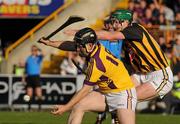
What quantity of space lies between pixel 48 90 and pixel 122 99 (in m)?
12.1

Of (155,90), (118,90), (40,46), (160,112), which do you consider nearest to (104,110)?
(118,90)

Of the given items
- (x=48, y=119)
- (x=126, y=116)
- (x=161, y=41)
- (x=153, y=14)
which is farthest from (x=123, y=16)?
(x=153, y=14)

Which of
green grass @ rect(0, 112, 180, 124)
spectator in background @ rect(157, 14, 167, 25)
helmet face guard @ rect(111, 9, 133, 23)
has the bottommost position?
green grass @ rect(0, 112, 180, 124)

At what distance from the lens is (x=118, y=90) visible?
9953 mm

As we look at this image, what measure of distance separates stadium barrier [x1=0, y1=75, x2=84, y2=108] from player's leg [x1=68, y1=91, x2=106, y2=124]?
37.8 feet

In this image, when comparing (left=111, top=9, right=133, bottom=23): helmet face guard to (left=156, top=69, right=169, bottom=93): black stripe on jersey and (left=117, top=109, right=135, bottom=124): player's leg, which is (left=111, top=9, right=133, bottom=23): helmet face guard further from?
(left=117, top=109, right=135, bottom=124): player's leg

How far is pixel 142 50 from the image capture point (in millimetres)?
10836

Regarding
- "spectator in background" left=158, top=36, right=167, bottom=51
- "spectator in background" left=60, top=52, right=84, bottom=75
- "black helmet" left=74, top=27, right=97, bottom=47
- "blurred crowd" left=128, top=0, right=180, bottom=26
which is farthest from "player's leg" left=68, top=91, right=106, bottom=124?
"blurred crowd" left=128, top=0, right=180, bottom=26

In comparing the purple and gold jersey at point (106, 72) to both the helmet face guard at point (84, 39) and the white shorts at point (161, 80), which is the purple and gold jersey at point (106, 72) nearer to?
the helmet face guard at point (84, 39)

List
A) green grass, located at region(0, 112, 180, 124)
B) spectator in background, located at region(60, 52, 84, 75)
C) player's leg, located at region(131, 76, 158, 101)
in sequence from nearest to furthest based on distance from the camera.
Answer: player's leg, located at region(131, 76, 158, 101)
green grass, located at region(0, 112, 180, 124)
spectator in background, located at region(60, 52, 84, 75)

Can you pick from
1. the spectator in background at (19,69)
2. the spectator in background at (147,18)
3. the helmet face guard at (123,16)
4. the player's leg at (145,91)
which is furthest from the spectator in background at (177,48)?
the helmet face guard at (123,16)

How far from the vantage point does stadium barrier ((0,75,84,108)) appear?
71.5 ft

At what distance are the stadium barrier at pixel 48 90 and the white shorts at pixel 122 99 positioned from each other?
1167 cm

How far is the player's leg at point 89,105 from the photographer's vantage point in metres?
10.0
